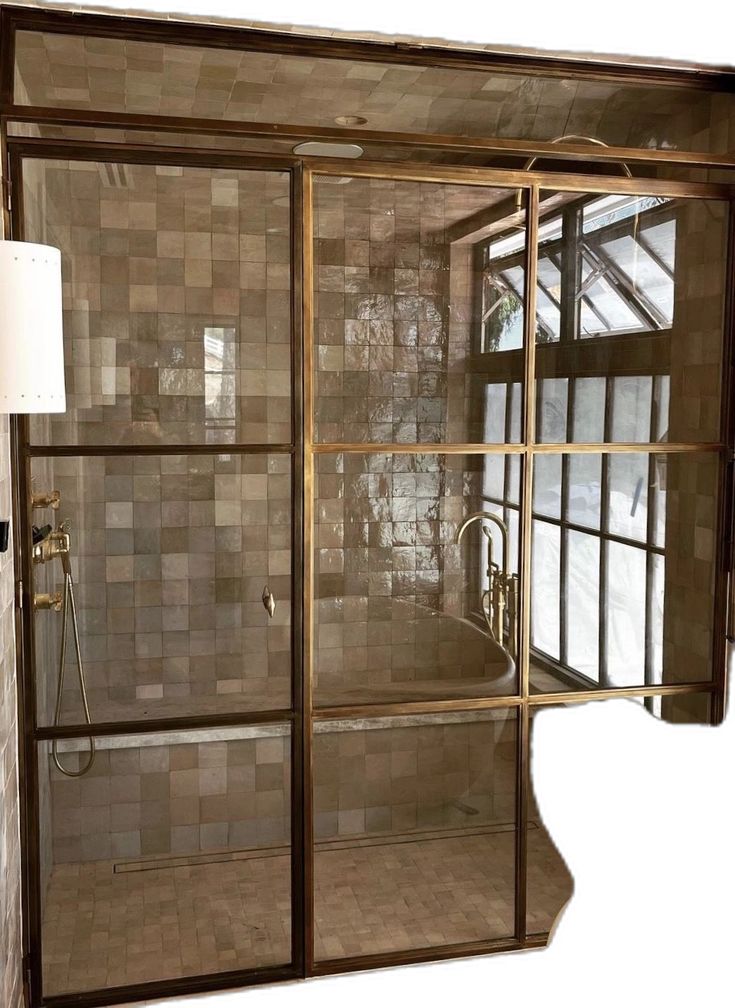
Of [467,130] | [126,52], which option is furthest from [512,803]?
[126,52]

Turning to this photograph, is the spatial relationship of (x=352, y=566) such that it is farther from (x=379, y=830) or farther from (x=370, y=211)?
(x=370, y=211)

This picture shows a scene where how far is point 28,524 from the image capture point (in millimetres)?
2119

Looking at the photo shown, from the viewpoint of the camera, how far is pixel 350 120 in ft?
7.22

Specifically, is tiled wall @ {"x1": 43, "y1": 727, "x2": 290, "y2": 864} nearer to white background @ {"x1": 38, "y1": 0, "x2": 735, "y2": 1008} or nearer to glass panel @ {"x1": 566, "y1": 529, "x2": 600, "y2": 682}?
white background @ {"x1": 38, "y1": 0, "x2": 735, "y2": 1008}

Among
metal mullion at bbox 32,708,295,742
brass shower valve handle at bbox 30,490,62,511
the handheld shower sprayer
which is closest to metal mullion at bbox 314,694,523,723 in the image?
metal mullion at bbox 32,708,295,742

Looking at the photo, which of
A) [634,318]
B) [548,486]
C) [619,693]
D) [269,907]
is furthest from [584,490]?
[269,907]

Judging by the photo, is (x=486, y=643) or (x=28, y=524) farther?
(x=486, y=643)

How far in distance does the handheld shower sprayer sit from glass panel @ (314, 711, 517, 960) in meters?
0.58

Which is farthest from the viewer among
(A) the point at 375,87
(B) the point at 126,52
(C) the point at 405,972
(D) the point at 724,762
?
(D) the point at 724,762

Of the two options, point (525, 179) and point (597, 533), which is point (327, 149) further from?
point (597, 533)

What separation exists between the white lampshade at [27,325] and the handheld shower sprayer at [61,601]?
20.3 inches

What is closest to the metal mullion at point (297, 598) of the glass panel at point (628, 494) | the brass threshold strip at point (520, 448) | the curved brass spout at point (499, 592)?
the brass threshold strip at point (520, 448)

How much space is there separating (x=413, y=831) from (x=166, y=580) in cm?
90

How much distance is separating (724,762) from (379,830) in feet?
3.34
